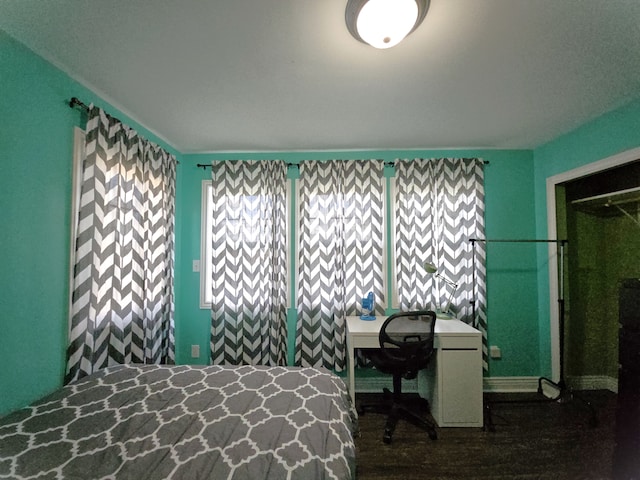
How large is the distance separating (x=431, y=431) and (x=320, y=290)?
4.70 ft

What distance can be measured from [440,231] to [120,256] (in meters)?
2.85

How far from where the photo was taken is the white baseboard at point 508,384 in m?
2.55

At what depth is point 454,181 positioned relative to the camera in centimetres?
260

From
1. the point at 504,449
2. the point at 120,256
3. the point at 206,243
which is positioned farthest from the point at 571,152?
the point at 120,256

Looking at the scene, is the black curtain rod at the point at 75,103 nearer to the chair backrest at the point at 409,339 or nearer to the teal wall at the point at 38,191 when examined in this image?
the teal wall at the point at 38,191

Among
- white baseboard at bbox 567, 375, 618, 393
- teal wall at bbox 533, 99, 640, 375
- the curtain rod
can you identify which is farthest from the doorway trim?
the curtain rod

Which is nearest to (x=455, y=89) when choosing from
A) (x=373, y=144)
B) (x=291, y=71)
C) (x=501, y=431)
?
(x=373, y=144)

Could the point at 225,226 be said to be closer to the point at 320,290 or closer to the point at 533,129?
the point at 320,290

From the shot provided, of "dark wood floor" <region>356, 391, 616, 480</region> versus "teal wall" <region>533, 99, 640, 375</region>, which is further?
"teal wall" <region>533, 99, 640, 375</region>

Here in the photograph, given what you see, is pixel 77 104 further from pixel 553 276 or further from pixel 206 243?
pixel 553 276

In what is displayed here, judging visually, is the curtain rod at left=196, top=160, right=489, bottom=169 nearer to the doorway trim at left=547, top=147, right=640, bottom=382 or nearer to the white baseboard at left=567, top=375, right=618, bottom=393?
the doorway trim at left=547, top=147, right=640, bottom=382

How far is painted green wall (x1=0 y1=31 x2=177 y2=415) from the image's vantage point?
1.27 m

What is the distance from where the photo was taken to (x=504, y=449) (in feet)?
5.80

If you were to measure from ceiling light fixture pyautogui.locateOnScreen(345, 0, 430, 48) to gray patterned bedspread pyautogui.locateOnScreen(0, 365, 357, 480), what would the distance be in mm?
1822
